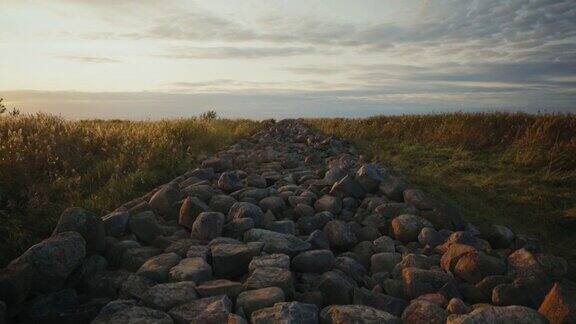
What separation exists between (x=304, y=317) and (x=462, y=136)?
1040 centimetres

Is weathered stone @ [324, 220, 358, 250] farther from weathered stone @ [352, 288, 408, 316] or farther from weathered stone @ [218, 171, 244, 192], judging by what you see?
weathered stone @ [218, 171, 244, 192]

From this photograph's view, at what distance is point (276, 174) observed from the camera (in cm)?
700

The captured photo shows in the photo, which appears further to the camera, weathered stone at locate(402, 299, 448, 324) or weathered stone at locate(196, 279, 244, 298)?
weathered stone at locate(196, 279, 244, 298)

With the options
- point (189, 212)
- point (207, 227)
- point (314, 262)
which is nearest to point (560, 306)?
point (314, 262)

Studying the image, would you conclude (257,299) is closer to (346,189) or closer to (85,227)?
(85,227)

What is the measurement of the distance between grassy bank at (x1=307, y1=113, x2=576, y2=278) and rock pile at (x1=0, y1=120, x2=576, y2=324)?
167 cm

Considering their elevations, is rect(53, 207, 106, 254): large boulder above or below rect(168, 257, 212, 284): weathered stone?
above

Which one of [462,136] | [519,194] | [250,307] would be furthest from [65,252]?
[462,136]

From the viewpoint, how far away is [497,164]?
9.72 metres

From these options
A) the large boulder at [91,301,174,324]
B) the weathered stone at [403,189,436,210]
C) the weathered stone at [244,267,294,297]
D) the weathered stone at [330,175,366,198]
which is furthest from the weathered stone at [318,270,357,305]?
the weathered stone at [330,175,366,198]

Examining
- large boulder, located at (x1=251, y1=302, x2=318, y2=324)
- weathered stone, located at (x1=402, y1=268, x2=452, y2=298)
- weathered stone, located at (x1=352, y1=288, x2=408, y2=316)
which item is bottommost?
weathered stone, located at (x1=352, y1=288, x2=408, y2=316)

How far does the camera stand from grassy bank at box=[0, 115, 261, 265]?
181 inches

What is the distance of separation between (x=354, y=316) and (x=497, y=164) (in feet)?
26.4

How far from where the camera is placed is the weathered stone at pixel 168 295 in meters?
2.98
